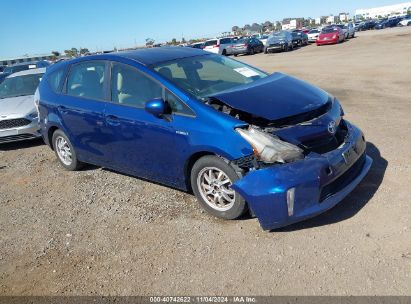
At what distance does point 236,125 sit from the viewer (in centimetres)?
375

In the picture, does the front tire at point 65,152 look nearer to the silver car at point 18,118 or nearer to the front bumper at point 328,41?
the silver car at point 18,118

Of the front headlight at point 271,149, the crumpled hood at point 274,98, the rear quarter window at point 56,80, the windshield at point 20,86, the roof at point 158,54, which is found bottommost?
the windshield at point 20,86

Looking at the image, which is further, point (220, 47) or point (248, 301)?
point (220, 47)

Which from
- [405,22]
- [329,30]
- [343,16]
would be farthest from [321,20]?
[329,30]

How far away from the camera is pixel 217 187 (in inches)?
159

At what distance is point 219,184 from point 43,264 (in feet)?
6.04

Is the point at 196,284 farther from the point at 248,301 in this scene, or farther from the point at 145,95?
the point at 145,95

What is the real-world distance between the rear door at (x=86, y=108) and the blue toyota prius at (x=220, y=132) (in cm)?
2

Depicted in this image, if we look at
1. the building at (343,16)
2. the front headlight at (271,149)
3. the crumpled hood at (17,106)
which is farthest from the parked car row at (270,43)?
the building at (343,16)

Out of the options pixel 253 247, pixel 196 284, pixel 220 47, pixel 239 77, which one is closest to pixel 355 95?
pixel 239 77

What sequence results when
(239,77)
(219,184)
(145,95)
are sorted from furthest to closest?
1. (239,77)
2. (145,95)
3. (219,184)

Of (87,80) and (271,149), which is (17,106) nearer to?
(87,80)

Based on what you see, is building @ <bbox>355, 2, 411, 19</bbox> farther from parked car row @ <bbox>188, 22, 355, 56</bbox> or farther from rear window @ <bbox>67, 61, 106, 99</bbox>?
rear window @ <bbox>67, 61, 106, 99</bbox>

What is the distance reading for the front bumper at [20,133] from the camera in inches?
321
